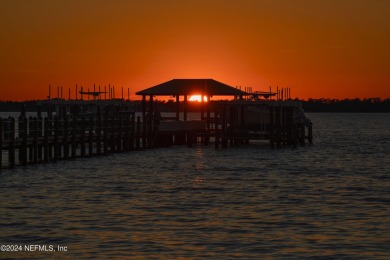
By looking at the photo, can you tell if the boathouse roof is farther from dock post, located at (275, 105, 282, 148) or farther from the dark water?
the dark water

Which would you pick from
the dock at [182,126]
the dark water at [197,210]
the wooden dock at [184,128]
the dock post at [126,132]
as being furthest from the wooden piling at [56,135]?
the dock post at [126,132]

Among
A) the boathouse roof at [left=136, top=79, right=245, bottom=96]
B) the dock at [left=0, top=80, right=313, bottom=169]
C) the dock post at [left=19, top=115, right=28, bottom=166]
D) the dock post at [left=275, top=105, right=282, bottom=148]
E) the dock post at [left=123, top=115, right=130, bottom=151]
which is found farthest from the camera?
the boathouse roof at [left=136, top=79, right=245, bottom=96]

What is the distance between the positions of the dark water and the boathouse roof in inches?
653

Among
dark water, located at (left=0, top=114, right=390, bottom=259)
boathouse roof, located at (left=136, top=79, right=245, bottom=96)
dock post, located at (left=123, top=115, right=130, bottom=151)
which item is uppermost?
boathouse roof, located at (left=136, top=79, right=245, bottom=96)

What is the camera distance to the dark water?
70.3 feet

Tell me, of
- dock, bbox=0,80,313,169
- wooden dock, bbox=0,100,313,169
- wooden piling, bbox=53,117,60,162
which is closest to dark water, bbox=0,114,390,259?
wooden piling, bbox=53,117,60,162

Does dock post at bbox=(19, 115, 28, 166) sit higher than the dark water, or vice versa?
dock post at bbox=(19, 115, 28, 166)

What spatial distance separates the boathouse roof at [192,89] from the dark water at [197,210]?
16587 millimetres

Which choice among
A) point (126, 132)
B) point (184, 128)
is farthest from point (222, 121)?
point (126, 132)

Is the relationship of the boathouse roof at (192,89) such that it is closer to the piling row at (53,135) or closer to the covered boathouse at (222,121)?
the covered boathouse at (222,121)

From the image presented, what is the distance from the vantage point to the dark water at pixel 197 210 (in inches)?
843

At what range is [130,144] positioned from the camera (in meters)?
61.5

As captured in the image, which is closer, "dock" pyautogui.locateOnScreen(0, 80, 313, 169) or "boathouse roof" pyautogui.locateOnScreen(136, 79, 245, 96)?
"dock" pyautogui.locateOnScreen(0, 80, 313, 169)

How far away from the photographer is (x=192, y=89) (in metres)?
66.8
